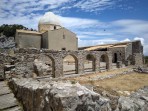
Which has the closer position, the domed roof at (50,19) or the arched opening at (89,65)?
the arched opening at (89,65)

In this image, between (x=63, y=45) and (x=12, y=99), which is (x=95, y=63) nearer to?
(x=63, y=45)

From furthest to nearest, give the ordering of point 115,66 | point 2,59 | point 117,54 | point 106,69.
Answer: point 117,54
point 115,66
point 106,69
point 2,59

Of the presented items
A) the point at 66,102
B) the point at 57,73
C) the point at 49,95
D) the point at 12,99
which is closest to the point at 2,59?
the point at 12,99

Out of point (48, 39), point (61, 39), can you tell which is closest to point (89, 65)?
point (61, 39)

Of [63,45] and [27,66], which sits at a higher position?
[63,45]

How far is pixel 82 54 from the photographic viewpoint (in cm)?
2334

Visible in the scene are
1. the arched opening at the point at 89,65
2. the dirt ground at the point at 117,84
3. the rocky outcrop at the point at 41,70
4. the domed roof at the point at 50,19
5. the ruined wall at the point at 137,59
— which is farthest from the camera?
the domed roof at the point at 50,19

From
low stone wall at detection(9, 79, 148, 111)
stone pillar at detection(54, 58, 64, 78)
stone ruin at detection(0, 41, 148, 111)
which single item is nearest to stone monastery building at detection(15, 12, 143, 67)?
stone pillar at detection(54, 58, 64, 78)

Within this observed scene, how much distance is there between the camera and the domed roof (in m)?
39.6

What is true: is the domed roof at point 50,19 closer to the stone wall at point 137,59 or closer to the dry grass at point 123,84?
the stone wall at point 137,59

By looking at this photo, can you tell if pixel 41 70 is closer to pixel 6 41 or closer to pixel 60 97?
pixel 60 97

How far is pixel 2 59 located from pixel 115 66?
78.0ft

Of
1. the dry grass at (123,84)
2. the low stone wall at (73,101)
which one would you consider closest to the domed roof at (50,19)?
the dry grass at (123,84)

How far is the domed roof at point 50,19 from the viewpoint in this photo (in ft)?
130
